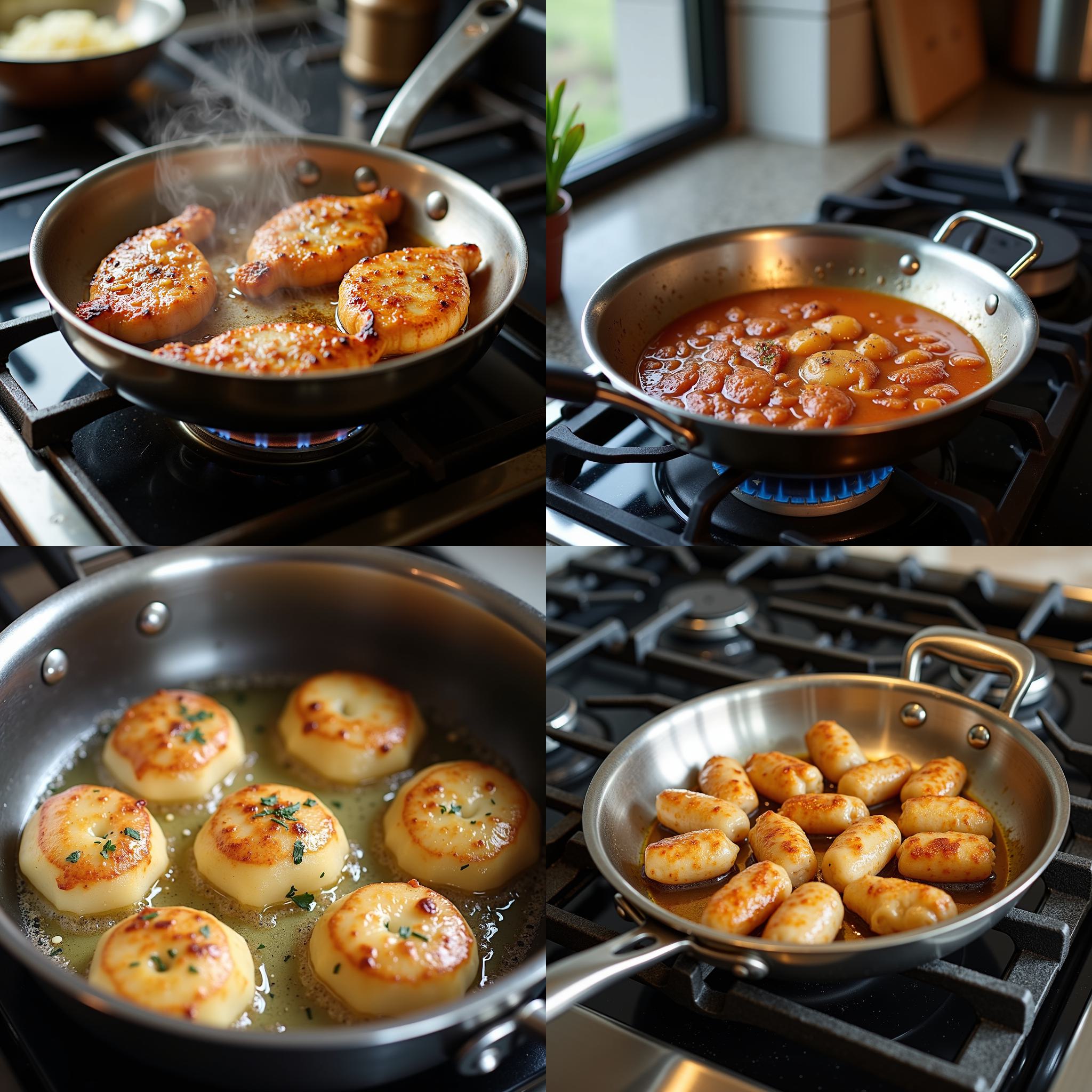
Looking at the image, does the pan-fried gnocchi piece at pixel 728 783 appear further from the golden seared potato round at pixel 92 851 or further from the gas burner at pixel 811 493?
the golden seared potato round at pixel 92 851

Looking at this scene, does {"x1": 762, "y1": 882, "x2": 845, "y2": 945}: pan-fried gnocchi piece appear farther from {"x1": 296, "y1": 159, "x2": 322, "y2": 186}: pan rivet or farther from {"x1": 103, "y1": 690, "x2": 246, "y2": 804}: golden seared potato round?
{"x1": 296, "y1": 159, "x2": 322, "y2": 186}: pan rivet

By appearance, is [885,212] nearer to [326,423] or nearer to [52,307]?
[326,423]

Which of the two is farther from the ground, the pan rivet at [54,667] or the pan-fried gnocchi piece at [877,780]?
the pan rivet at [54,667]

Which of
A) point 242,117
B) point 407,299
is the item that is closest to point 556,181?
point 407,299

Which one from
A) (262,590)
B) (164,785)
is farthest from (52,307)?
(164,785)

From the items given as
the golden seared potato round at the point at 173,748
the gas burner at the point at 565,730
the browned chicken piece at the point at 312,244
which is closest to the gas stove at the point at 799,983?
the gas burner at the point at 565,730
